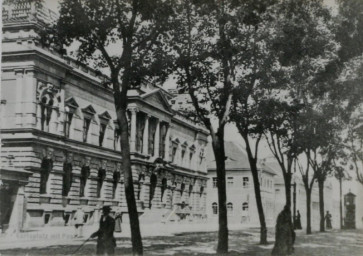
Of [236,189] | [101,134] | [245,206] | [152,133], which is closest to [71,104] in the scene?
[101,134]

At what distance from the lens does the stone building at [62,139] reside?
1065 inches

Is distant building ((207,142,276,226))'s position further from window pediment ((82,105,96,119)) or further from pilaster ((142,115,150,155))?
window pediment ((82,105,96,119))

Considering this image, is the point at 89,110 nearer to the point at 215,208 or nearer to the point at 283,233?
the point at 283,233

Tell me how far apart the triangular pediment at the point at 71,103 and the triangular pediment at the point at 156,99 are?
901 cm

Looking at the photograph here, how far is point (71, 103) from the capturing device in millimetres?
32531

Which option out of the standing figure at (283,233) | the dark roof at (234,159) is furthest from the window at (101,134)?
the dark roof at (234,159)

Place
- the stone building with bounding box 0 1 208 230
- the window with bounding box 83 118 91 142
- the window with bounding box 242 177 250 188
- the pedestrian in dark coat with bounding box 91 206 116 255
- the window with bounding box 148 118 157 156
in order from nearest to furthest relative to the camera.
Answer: the pedestrian in dark coat with bounding box 91 206 116 255
the stone building with bounding box 0 1 208 230
the window with bounding box 83 118 91 142
the window with bounding box 148 118 157 156
the window with bounding box 242 177 250 188

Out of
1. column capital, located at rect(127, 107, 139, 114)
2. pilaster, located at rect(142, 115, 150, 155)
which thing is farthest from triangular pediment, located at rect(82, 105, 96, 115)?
pilaster, located at rect(142, 115, 150, 155)

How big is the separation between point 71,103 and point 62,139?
9.59 feet

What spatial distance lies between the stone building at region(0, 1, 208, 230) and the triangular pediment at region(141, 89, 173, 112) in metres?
0.09

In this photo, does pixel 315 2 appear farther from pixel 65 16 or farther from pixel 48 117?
pixel 48 117

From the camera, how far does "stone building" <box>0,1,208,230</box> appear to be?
88.8ft

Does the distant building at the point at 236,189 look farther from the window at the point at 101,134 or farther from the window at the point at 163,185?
the window at the point at 101,134

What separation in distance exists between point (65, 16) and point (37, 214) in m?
17.4
